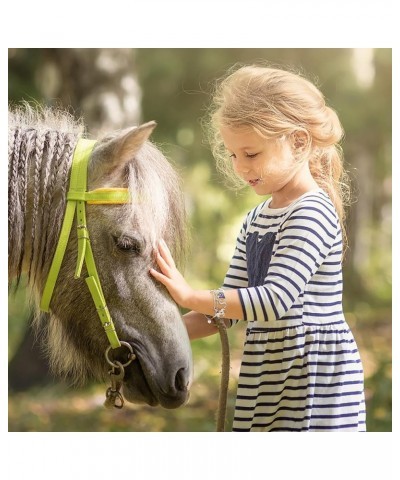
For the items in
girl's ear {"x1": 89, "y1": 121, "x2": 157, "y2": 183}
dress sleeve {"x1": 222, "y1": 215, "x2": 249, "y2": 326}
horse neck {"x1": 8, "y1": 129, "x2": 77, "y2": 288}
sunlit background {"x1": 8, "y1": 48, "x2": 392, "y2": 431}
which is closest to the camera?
girl's ear {"x1": 89, "y1": 121, "x2": 157, "y2": 183}

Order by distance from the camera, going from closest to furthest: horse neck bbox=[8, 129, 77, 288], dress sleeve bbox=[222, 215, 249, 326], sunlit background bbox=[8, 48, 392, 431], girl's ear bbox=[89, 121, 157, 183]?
girl's ear bbox=[89, 121, 157, 183] < horse neck bbox=[8, 129, 77, 288] < dress sleeve bbox=[222, 215, 249, 326] < sunlit background bbox=[8, 48, 392, 431]

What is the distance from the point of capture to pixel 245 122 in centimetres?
184

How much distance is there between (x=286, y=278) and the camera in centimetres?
171

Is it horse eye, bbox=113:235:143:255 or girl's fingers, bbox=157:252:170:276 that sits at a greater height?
horse eye, bbox=113:235:143:255

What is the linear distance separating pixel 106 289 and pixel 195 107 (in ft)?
10.5

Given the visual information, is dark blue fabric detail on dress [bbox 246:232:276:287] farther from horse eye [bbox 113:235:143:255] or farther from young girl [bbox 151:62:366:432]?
horse eye [bbox 113:235:143:255]

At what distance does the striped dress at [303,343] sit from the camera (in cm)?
175

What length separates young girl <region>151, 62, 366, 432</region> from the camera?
68.2 inches

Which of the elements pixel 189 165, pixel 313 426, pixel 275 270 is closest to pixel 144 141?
pixel 275 270

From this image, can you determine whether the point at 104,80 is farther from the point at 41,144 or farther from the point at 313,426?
the point at 313,426

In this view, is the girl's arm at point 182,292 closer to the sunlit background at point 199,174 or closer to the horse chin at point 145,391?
the horse chin at point 145,391

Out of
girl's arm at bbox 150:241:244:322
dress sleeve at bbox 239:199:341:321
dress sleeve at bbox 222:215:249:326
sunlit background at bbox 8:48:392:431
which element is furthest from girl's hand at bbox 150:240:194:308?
sunlit background at bbox 8:48:392:431

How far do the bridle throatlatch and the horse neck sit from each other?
0.09 ft

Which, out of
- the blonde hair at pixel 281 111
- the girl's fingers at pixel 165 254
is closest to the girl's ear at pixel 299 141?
the blonde hair at pixel 281 111
